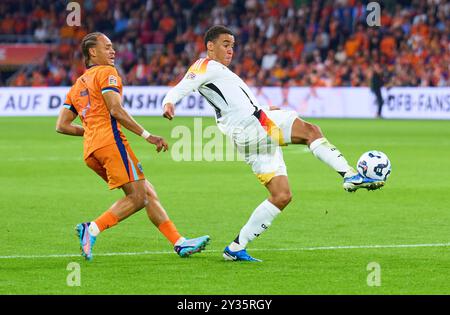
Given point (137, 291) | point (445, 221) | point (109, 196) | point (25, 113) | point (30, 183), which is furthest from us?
point (25, 113)

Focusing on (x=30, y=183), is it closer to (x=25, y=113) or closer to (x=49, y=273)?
(x=49, y=273)

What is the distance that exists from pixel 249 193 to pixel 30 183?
137 inches

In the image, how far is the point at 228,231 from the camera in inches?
422

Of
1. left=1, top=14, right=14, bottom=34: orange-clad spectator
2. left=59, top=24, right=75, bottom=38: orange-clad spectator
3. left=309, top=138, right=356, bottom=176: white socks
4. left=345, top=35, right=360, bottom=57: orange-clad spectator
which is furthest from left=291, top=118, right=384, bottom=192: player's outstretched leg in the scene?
left=1, top=14, right=14, bottom=34: orange-clad spectator

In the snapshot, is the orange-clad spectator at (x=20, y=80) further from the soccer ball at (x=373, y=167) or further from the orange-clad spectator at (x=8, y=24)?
the soccer ball at (x=373, y=167)

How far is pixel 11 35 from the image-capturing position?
42.1 meters

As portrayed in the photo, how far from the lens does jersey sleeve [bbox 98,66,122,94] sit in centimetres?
854

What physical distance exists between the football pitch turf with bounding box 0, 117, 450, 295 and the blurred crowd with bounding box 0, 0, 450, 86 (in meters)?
15.0

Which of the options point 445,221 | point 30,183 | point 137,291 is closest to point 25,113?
point 30,183

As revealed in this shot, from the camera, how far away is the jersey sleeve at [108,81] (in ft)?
28.0

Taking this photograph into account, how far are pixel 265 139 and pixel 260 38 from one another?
101 feet

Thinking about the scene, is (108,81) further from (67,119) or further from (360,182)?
(360,182)

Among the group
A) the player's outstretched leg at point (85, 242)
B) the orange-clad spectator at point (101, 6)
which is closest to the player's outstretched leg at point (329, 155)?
the player's outstretched leg at point (85, 242)

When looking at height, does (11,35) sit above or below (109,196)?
above
